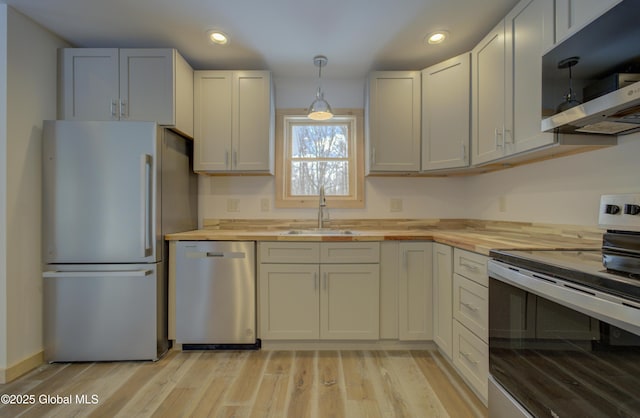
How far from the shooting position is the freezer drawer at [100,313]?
1.96 metres

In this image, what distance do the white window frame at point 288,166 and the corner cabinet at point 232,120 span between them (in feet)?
1.11

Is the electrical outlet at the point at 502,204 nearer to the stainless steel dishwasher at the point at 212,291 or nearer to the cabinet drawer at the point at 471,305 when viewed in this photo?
the cabinet drawer at the point at 471,305

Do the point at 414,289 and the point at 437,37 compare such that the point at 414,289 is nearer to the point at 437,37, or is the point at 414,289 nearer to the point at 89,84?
the point at 437,37

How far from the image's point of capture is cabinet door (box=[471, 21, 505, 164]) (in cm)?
181

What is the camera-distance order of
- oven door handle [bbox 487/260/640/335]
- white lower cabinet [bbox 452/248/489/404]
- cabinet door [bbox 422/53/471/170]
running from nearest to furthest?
oven door handle [bbox 487/260/640/335]
white lower cabinet [bbox 452/248/489/404]
cabinet door [bbox 422/53/471/170]

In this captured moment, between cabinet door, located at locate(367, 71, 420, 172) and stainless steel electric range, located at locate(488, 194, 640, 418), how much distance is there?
1.30 m

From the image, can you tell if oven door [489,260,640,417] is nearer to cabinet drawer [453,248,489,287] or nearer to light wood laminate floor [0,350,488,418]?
cabinet drawer [453,248,489,287]

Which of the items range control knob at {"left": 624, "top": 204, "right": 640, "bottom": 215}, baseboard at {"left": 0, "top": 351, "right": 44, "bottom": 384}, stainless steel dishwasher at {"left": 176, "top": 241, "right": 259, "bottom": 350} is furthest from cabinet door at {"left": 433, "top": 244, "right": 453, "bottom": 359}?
baseboard at {"left": 0, "top": 351, "right": 44, "bottom": 384}

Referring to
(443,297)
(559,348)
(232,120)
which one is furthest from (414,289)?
(232,120)

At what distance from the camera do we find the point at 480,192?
255cm

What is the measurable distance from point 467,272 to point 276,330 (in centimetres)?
140

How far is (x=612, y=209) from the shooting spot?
1.05 metres

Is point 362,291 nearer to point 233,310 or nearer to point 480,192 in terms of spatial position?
point 233,310

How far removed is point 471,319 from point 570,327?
2.37 ft
